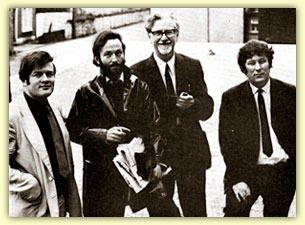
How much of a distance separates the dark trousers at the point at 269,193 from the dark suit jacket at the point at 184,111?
29 cm

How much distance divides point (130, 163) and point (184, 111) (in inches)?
17.0

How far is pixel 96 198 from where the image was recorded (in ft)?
8.29

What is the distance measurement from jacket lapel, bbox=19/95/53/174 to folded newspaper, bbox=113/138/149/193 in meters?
0.39

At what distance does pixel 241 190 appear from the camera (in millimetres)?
2547

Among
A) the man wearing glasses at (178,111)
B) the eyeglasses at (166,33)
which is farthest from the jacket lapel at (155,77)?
the eyeglasses at (166,33)

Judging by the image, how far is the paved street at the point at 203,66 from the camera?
2521 mm

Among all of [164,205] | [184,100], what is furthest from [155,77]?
[164,205]

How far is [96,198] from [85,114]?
1.60 ft

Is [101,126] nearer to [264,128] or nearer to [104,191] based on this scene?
[104,191]

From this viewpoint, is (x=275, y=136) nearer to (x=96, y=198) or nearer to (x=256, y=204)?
(x=256, y=204)

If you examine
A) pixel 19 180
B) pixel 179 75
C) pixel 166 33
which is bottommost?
pixel 19 180

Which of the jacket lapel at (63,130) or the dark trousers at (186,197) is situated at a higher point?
the jacket lapel at (63,130)

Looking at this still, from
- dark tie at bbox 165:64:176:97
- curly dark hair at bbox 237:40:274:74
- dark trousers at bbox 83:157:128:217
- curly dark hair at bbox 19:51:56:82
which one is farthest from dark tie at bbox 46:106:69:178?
curly dark hair at bbox 237:40:274:74

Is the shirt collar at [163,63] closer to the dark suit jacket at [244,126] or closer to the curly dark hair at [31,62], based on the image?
the dark suit jacket at [244,126]
